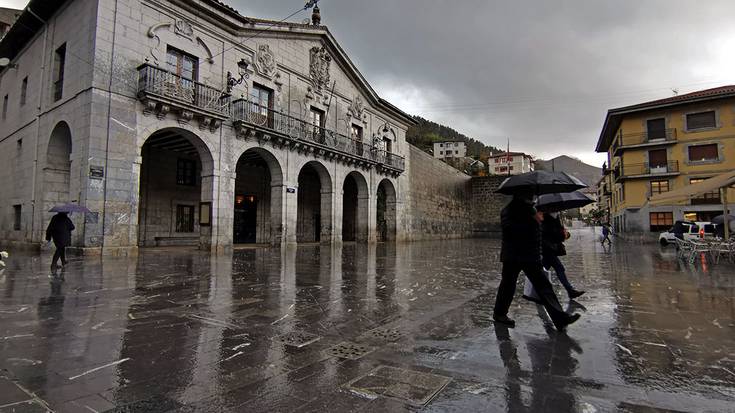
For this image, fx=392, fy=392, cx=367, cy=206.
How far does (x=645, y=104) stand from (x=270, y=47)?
102ft

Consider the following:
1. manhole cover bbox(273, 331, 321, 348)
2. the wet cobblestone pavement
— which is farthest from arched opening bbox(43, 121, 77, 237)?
manhole cover bbox(273, 331, 321, 348)

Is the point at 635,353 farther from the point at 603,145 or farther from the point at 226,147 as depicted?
the point at 603,145

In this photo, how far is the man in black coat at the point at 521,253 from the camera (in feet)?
13.8

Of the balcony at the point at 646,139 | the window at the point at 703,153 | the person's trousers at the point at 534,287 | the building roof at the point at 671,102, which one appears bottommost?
the person's trousers at the point at 534,287

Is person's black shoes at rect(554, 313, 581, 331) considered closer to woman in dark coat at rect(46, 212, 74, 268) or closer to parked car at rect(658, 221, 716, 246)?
woman in dark coat at rect(46, 212, 74, 268)

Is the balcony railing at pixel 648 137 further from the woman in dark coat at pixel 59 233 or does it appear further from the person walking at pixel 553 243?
the woman in dark coat at pixel 59 233

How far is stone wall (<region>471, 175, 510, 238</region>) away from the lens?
3919cm

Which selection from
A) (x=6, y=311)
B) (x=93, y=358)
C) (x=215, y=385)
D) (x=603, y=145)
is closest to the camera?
(x=215, y=385)

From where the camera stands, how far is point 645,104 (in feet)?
107

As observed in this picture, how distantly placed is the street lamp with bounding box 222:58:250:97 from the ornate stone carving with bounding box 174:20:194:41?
2010mm

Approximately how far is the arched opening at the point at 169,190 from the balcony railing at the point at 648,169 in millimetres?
34645

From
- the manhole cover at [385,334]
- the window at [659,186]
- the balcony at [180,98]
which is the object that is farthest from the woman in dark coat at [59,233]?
the window at [659,186]

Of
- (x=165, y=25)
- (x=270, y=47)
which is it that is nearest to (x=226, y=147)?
(x=165, y=25)

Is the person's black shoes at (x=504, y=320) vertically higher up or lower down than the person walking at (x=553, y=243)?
lower down
